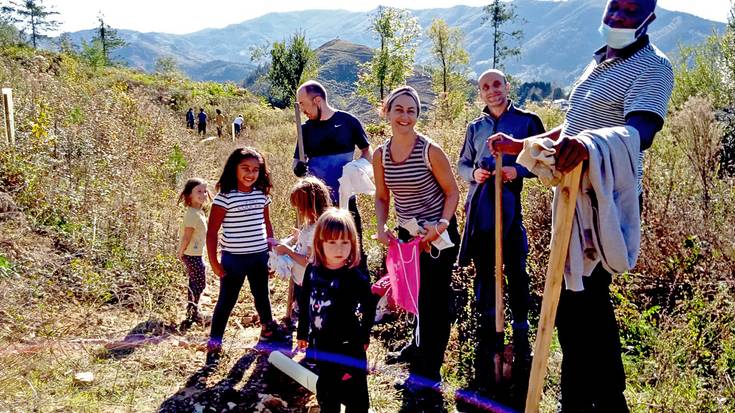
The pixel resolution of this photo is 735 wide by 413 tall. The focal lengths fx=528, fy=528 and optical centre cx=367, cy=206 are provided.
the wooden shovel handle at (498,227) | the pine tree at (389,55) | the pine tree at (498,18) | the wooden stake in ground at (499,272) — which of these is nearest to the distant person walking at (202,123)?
the pine tree at (389,55)

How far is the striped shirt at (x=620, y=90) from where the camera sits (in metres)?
2.05

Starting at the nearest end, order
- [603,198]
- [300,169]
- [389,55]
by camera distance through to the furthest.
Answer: [603,198] < [300,169] < [389,55]

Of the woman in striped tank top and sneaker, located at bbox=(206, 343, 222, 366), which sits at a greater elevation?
the woman in striped tank top

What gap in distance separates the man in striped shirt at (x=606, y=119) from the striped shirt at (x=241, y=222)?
6.86 feet

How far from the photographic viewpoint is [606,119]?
2266 mm

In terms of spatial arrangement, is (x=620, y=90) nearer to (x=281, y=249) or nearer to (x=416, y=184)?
(x=416, y=184)

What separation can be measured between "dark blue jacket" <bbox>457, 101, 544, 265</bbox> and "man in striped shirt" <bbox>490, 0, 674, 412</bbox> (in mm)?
822

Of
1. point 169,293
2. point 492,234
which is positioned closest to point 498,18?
point 169,293

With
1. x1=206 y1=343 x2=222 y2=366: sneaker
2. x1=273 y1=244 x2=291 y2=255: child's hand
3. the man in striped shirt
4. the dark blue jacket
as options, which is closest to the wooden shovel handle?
the man in striped shirt

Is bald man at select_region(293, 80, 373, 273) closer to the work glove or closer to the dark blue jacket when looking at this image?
the work glove

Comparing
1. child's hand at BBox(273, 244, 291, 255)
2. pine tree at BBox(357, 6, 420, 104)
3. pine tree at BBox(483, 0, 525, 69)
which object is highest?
pine tree at BBox(483, 0, 525, 69)

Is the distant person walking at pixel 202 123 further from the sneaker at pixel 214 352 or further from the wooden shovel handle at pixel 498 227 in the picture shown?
the wooden shovel handle at pixel 498 227

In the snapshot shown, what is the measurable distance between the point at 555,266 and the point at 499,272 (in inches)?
31.4

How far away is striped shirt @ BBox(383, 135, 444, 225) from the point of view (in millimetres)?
3152
